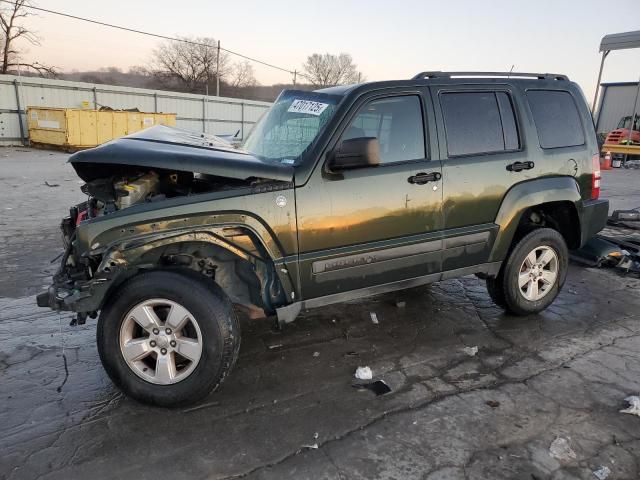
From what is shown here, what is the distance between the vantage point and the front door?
3334 millimetres

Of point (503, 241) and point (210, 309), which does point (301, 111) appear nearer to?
point (210, 309)

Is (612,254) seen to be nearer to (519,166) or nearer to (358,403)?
(519,166)

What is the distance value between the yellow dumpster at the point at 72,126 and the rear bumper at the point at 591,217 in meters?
22.0

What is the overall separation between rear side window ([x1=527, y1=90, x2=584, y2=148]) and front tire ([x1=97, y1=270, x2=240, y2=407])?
3262 millimetres

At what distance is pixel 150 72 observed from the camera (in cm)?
7512

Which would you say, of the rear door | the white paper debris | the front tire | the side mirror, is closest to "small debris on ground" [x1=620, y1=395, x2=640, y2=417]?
the rear door

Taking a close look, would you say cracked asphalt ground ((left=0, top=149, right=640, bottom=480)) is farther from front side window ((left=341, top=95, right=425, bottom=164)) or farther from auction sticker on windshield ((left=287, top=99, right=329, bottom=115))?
auction sticker on windshield ((left=287, top=99, right=329, bottom=115))

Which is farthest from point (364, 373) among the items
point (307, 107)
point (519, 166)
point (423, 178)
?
point (519, 166)

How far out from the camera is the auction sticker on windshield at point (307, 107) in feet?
12.2

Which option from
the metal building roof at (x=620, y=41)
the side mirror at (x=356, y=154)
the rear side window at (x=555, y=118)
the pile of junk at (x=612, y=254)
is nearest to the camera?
the side mirror at (x=356, y=154)

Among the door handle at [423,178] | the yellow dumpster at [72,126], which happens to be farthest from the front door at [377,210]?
the yellow dumpster at [72,126]

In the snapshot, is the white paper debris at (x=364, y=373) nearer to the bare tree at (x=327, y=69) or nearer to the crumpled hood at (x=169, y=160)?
the crumpled hood at (x=169, y=160)

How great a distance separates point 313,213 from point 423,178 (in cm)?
98

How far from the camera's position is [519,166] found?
13.6 feet
